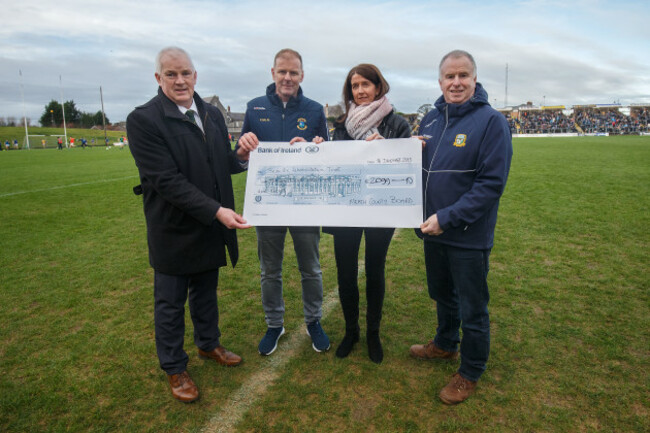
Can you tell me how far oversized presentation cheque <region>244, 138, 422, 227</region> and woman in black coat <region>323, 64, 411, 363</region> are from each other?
0.19 metres

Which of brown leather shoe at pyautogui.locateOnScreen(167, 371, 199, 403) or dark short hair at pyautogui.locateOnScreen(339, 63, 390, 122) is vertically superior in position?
dark short hair at pyautogui.locateOnScreen(339, 63, 390, 122)

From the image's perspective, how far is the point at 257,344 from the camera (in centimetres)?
358

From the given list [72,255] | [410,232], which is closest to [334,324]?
[410,232]

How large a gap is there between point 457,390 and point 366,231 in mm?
1318

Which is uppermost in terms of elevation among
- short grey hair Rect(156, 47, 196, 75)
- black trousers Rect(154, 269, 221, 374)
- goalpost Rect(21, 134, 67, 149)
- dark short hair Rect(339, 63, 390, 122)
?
goalpost Rect(21, 134, 67, 149)

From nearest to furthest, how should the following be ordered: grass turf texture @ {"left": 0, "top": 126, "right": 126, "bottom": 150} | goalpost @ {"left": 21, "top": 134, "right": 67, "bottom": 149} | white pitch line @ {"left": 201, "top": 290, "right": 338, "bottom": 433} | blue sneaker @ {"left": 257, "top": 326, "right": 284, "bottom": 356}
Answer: white pitch line @ {"left": 201, "top": 290, "right": 338, "bottom": 433}, blue sneaker @ {"left": 257, "top": 326, "right": 284, "bottom": 356}, goalpost @ {"left": 21, "top": 134, "right": 67, "bottom": 149}, grass turf texture @ {"left": 0, "top": 126, "right": 126, "bottom": 150}

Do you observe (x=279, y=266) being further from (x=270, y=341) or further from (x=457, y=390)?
(x=457, y=390)

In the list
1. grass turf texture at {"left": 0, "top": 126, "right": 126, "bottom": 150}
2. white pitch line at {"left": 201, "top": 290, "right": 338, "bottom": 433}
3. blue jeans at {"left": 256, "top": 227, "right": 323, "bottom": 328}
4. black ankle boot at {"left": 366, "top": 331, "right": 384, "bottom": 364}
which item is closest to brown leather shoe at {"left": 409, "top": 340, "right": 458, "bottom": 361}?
black ankle boot at {"left": 366, "top": 331, "right": 384, "bottom": 364}

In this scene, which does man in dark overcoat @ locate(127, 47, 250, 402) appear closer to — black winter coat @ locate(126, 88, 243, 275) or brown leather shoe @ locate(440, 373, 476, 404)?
black winter coat @ locate(126, 88, 243, 275)

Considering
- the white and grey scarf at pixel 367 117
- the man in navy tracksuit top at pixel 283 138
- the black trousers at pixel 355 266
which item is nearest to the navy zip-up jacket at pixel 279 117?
the man in navy tracksuit top at pixel 283 138

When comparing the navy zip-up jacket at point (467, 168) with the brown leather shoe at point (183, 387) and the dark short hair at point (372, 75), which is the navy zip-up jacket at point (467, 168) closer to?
the dark short hair at point (372, 75)

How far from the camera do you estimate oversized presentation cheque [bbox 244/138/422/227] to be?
281 cm

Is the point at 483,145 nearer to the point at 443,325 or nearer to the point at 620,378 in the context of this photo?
the point at 443,325

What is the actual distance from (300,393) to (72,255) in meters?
5.04
